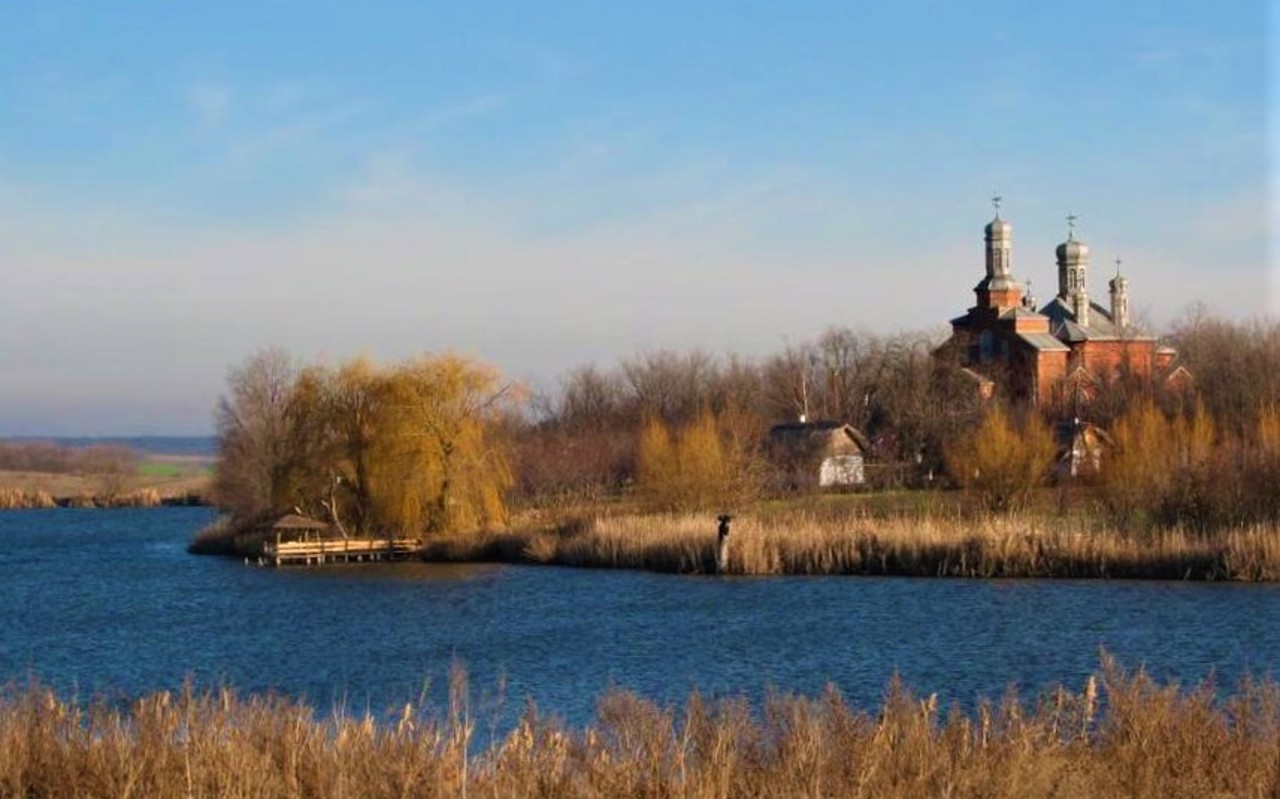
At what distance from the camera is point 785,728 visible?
11602mm

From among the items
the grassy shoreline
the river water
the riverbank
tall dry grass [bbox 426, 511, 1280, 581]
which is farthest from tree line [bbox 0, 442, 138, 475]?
the river water

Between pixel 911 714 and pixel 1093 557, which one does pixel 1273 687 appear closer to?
pixel 911 714

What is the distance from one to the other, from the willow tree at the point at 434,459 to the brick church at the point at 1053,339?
29.6m

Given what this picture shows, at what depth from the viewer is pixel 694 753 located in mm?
11523

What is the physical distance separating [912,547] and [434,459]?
17.5 meters

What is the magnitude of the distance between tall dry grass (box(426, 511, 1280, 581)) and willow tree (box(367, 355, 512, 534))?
3.42 meters

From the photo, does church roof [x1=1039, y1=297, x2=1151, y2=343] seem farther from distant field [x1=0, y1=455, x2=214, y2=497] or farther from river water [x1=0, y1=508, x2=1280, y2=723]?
distant field [x1=0, y1=455, x2=214, y2=497]

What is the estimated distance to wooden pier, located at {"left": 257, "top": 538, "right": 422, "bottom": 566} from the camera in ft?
159

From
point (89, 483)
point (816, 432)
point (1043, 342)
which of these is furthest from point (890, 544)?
point (89, 483)

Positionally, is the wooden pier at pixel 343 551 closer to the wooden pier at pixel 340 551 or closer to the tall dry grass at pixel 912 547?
the wooden pier at pixel 340 551

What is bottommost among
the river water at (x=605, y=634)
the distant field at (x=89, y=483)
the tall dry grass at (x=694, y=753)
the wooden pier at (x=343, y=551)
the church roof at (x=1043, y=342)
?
the river water at (x=605, y=634)

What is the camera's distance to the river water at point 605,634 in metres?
21.7

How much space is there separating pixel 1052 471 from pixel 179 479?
9071 centimetres

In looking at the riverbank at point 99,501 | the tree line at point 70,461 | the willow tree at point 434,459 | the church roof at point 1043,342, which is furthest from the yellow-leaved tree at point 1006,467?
the tree line at point 70,461
